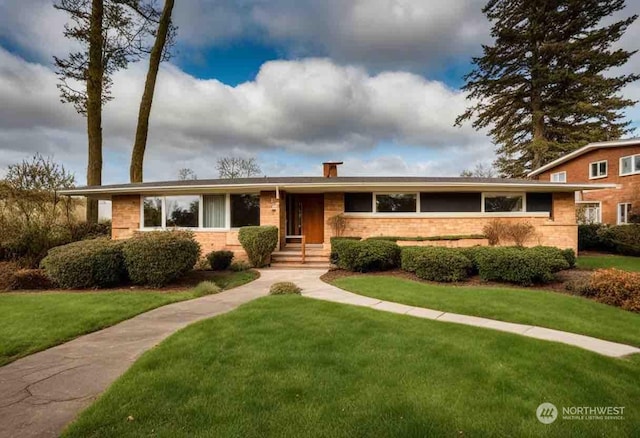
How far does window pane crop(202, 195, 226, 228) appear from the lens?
1273 centimetres

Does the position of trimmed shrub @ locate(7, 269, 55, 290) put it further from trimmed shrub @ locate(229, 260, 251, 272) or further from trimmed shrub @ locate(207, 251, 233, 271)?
trimmed shrub @ locate(229, 260, 251, 272)

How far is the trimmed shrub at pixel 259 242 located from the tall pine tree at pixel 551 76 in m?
22.6

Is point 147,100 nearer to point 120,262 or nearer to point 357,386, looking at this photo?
point 120,262

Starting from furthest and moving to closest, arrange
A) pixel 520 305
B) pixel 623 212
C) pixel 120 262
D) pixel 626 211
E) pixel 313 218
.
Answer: pixel 623 212 → pixel 626 211 → pixel 313 218 → pixel 120 262 → pixel 520 305

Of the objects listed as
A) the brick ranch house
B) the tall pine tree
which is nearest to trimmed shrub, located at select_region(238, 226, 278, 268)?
the brick ranch house

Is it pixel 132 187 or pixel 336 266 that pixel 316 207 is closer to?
pixel 336 266

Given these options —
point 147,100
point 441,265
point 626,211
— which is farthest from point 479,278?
point 626,211

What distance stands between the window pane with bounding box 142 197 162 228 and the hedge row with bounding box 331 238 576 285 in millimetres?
7759

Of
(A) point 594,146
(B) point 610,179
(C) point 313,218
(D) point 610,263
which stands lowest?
(D) point 610,263

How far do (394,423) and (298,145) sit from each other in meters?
28.2

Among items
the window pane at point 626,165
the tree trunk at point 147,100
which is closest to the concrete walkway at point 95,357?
the tree trunk at point 147,100

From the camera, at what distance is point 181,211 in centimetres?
1302

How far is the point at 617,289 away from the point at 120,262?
10912 mm
